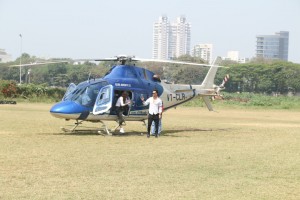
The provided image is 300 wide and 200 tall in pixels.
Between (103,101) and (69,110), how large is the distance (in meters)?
1.33

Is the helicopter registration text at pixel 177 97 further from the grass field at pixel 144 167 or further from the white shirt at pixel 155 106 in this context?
the grass field at pixel 144 167

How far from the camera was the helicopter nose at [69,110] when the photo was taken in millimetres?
19219

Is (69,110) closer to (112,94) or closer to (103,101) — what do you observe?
(103,101)

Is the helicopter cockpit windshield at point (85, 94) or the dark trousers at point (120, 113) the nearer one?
the helicopter cockpit windshield at point (85, 94)

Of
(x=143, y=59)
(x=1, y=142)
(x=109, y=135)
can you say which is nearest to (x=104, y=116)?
(x=109, y=135)

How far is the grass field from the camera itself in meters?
9.25

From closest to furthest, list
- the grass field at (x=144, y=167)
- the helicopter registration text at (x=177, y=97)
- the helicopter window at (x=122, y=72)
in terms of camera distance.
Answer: the grass field at (x=144, y=167), the helicopter window at (x=122, y=72), the helicopter registration text at (x=177, y=97)

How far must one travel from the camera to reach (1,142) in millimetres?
16141

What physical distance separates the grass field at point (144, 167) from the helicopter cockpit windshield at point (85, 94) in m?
1.18

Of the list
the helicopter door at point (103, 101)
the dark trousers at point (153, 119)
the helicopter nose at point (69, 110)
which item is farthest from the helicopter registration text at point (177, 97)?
the helicopter nose at point (69, 110)

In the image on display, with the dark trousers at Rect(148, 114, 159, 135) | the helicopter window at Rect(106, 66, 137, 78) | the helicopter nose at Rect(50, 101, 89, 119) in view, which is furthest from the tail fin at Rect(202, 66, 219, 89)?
the helicopter nose at Rect(50, 101, 89, 119)

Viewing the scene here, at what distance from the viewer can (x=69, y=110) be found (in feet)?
63.4

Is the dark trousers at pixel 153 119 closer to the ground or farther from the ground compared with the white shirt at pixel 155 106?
closer to the ground

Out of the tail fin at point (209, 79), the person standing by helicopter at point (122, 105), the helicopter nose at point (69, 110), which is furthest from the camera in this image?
the tail fin at point (209, 79)
